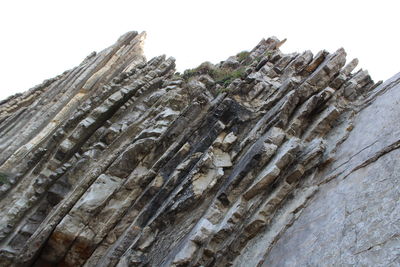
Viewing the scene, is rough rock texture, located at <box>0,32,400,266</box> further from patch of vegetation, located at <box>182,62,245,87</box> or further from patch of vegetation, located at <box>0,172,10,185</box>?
patch of vegetation, located at <box>182,62,245,87</box>

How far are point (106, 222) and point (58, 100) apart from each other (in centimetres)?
1693

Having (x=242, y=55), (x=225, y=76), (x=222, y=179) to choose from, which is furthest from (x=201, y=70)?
(x=222, y=179)

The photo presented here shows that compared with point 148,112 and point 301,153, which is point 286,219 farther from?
point 148,112

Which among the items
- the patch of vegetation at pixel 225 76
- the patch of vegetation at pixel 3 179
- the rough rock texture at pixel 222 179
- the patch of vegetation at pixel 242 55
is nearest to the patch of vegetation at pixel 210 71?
the patch of vegetation at pixel 225 76

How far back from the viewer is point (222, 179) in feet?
41.5

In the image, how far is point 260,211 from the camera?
34.3ft

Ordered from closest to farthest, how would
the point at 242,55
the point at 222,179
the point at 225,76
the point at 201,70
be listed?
1. the point at 222,179
2. the point at 225,76
3. the point at 201,70
4. the point at 242,55

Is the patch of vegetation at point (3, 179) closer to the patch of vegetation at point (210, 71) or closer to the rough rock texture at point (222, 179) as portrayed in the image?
the rough rock texture at point (222, 179)

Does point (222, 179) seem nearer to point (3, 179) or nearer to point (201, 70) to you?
point (3, 179)

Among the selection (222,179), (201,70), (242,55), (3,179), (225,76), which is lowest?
(222,179)

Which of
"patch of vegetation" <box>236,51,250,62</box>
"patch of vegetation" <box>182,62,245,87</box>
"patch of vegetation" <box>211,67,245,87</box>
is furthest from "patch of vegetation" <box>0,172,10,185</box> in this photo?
"patch of vegetation" <box>236,51,250,62</box>

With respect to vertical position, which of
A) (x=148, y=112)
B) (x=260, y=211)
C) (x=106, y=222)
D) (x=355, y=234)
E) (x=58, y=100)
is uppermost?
(x=58, y=100)

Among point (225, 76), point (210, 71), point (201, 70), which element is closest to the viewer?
point (225, 76)

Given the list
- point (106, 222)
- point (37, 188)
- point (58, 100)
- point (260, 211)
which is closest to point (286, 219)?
point (260, 211)
